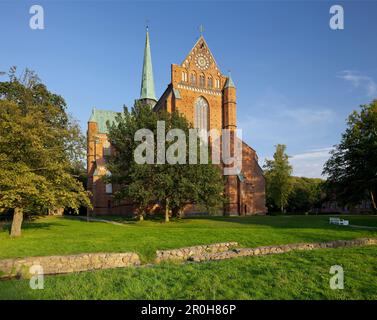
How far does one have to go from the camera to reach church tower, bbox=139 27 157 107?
6544 cm

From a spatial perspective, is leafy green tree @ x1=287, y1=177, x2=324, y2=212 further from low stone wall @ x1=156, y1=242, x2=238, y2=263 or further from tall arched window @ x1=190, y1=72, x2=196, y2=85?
low stone wall @ x1=156, y1=242, x2=238, y2=263

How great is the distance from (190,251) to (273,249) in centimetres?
384

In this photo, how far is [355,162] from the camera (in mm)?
37312

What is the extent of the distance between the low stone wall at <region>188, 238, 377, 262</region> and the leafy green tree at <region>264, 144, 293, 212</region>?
40660mm

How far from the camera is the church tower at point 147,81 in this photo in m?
65.4

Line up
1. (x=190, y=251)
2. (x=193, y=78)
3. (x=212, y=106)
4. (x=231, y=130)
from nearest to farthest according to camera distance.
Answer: (x=190, y=251)
(x=231, y=130)
(x=193, y=78)
(x=212, y=106)

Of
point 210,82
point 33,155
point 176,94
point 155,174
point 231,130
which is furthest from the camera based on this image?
point 210,82

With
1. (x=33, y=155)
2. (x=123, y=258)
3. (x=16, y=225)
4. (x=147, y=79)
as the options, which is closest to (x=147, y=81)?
(x=147, y=79)

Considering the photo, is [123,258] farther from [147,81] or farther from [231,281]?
[147,81]

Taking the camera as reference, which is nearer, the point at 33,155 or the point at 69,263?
the point at 69,263

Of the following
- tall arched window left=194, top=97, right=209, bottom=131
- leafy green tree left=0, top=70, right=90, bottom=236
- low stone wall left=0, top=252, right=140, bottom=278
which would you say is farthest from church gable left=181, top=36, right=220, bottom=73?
low stone wall left=0, top=252, right=140, bottom=278
